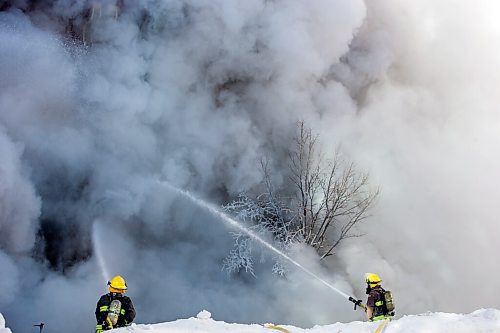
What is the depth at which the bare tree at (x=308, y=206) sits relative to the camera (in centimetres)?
1678

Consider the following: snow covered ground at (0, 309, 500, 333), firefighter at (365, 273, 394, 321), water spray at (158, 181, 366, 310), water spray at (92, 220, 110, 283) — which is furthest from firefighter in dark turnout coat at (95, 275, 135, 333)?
water spray at (92, 220, 110, 283)

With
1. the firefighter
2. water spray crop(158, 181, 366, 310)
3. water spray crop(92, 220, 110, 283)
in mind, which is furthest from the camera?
water spray crop(92, 220, 110, 283)

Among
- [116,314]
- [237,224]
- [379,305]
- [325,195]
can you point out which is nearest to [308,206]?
[325,195]

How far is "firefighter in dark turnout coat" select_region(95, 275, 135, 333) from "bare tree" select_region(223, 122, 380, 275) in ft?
32.7

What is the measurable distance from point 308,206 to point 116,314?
37.9 ft

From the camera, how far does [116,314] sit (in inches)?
261

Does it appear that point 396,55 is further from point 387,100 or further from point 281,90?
point 281,90

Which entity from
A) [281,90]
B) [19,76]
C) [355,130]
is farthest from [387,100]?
[19,76]

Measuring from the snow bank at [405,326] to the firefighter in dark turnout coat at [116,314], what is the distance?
4.28 feet

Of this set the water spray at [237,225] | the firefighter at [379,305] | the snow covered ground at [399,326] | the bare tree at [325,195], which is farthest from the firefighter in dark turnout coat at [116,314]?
the bare tree at [325,195]

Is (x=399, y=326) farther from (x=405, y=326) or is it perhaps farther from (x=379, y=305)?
(x=379, y=305)

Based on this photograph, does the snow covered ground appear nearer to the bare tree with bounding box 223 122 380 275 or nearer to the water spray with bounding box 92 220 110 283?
the bare tree with bounding box 223 122 380 275

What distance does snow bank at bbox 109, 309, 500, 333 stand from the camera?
18.1 ft

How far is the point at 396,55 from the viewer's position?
21.7 meters
